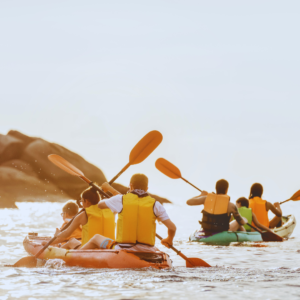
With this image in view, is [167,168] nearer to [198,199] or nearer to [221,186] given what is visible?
[198,199]

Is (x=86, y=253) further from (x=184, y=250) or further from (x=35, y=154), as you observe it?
(x=35, y=154)

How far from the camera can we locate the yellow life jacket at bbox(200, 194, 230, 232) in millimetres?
10758

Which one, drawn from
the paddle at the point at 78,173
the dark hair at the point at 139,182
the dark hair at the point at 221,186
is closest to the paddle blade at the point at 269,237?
the dark hair at the point at 221,186

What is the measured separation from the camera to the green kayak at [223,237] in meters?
11.1

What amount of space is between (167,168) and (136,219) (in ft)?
16.3

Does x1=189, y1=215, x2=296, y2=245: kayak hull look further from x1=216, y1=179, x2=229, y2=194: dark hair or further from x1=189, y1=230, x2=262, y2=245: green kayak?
x1=216, y1=179, x2=229, y2=194: dark hair

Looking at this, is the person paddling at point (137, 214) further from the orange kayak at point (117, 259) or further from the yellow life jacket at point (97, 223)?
the yellow life jacket at point (97, 223)

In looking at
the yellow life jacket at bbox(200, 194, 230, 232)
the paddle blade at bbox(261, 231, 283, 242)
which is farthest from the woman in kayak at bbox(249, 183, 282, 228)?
the yellow life jacket at bbox(200, 194, 230, 232)

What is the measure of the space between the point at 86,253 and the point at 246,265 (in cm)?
284

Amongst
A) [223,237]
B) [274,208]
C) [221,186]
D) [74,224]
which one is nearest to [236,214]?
[223,237]

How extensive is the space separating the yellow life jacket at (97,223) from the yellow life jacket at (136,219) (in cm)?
62

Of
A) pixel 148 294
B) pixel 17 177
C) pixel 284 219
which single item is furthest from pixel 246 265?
pixel 17 177

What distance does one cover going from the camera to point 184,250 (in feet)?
35.0

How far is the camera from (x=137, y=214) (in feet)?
21.0
